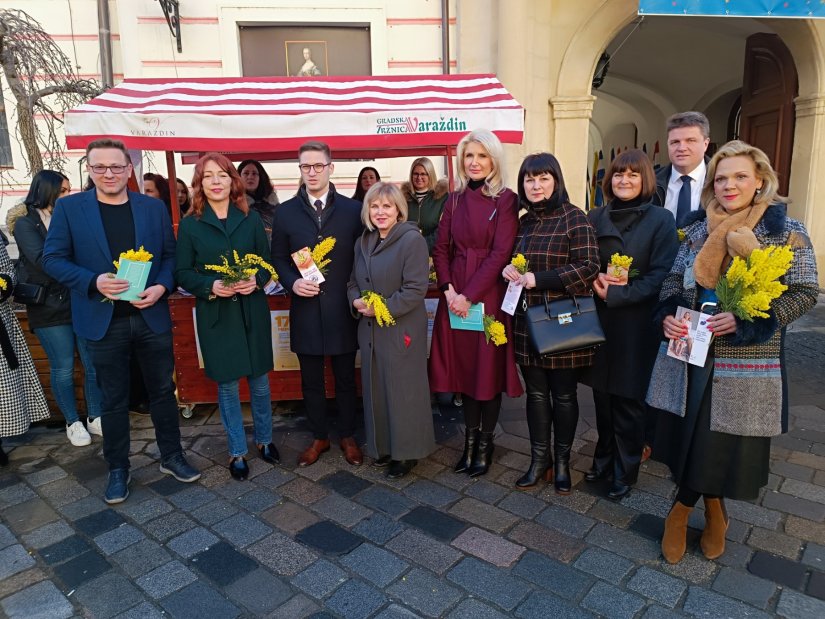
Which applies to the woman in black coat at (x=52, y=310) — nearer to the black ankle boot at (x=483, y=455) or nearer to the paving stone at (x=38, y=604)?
the paving stone at (x=38, y=604)

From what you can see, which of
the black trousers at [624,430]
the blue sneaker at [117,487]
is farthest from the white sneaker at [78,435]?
the black trousers at [624,430]

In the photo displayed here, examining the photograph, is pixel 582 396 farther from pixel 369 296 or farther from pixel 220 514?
pixel 220 514

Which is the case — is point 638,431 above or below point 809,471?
above

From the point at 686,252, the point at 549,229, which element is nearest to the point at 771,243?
the point at 686,252

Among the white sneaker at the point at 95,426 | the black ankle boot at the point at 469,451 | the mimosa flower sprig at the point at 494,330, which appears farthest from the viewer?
the white sneaker at the point at 95,426

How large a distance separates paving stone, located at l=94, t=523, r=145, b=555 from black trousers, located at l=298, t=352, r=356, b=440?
1190 millimetres

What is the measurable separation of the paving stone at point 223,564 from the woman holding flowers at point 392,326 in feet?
3.28

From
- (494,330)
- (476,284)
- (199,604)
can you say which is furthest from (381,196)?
(199,604)

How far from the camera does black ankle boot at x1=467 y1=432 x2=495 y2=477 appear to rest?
3.46 meters

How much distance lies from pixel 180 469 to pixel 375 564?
1.54 meters

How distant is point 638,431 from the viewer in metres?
3.15

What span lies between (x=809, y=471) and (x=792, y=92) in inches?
263

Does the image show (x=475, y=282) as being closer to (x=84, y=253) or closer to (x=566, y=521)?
(x=566, y=521)

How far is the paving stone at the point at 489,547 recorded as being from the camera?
2.65 metres
